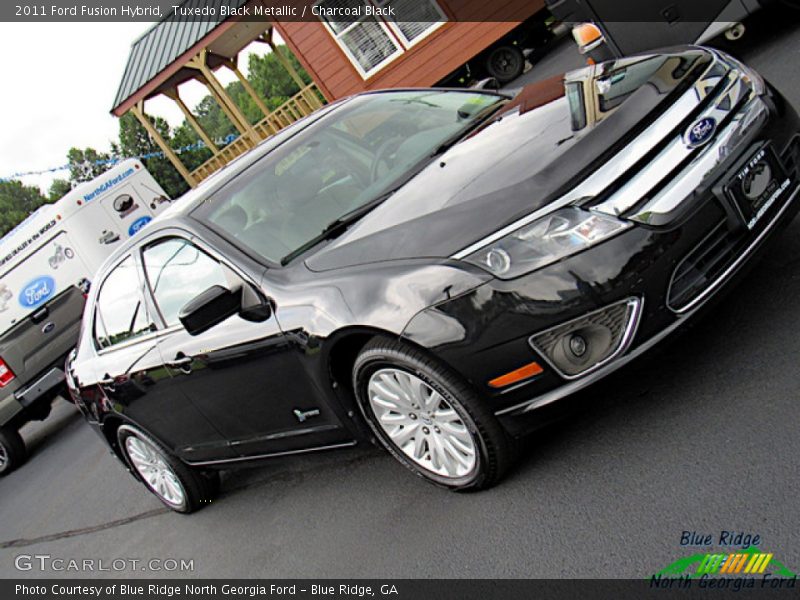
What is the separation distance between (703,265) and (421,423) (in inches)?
52.1

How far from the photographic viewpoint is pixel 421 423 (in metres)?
3.77

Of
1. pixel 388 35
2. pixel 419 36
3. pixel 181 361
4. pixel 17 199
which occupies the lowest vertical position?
pixel 181 361

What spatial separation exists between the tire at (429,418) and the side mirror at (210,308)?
707 mm

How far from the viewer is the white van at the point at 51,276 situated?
1031 cm

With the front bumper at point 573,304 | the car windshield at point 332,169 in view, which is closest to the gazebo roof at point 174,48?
the car windshield at point 332,169

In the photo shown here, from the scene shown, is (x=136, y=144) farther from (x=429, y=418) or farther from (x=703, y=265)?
(x=703, y=265)

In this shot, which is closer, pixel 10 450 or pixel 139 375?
pixel 139 375

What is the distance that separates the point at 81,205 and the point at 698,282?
44.2ft

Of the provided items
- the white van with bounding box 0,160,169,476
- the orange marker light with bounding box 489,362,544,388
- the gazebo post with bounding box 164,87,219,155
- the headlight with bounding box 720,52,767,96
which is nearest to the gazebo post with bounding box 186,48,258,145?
the gazebo post with bounding box 164,87,219,155

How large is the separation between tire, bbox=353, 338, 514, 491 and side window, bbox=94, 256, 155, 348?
170 centimetres

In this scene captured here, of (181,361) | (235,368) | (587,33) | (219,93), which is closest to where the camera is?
(235,368)

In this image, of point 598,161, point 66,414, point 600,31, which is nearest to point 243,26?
point 66,414

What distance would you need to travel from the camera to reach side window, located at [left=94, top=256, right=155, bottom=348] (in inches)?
198

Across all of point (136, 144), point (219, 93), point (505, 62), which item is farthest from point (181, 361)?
point (136, 144)
